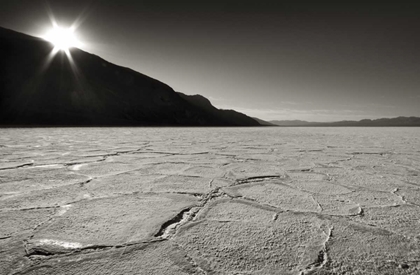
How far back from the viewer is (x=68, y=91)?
23141mm

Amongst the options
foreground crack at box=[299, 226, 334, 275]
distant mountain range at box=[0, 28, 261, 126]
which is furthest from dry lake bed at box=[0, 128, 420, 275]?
distant mountain range at box=[0, 28, 261, 126]

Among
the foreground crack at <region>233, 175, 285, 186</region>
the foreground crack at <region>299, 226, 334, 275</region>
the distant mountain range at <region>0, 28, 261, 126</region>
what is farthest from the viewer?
the distant mountain range at <region>0, 28, 261, 126</region>

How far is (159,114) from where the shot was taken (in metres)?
32.5

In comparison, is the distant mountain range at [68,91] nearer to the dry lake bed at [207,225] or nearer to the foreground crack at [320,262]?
the dry lake bed at [207,225]

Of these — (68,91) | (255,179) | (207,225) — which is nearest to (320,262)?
(207,225)

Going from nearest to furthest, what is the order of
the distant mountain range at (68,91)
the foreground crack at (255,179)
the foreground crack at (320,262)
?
the foreground crack at (320,262)
the foreground crack at (255,179)
the distant mountain range at (68,91)

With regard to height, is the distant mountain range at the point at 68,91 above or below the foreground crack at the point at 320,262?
above

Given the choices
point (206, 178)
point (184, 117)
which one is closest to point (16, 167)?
point (206, 178)

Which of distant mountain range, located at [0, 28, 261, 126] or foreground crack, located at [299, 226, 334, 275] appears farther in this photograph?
distant mountain range, located at [0, 28, 261, 126]

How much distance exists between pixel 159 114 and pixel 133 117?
18.2 feet

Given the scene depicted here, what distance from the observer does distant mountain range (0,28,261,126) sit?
19.8 meters

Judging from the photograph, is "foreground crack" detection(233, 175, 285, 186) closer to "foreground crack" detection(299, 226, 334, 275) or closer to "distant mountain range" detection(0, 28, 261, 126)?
"foreground crack" detection(299, 226, 334, 275)

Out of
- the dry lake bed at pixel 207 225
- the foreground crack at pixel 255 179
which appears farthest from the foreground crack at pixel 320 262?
the foreground crack at pixel 255 179

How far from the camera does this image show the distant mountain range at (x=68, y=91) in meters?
19.8
